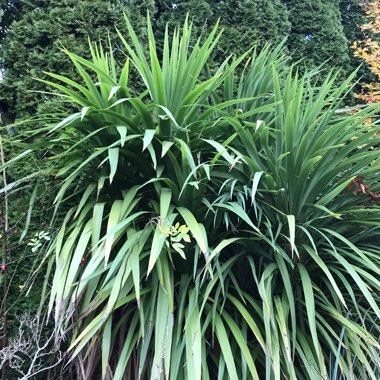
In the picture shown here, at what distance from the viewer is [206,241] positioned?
4.94ft

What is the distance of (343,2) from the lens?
4.27 metres

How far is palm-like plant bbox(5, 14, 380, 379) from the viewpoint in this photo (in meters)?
1.48

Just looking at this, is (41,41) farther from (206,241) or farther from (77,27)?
(206,241)

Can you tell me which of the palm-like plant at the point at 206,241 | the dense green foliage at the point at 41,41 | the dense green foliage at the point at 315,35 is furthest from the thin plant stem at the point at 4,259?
the dense green foliage at the point at 315,35

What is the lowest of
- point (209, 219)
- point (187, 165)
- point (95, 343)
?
point (95, 343)

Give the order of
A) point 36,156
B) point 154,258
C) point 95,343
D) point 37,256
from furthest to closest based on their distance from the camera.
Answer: point 36,156
point 37,256
point 95,343
point 154,258

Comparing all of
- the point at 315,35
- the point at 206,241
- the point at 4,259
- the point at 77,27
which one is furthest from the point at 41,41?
the point at 315,35

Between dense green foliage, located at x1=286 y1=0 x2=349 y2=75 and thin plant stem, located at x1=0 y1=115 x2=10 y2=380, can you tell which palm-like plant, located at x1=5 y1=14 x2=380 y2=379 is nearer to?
thin plant stem, located at x1=0 y1=115 x2=10 y2=380

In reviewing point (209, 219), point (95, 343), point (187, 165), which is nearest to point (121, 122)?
point (187, 165)

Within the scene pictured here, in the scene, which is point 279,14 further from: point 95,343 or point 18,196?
point 95,343

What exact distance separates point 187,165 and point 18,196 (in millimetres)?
1021

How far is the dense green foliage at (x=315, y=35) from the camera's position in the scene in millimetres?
3578

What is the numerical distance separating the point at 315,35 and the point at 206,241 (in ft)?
9.29

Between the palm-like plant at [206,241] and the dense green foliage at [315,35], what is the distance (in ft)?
6.01
